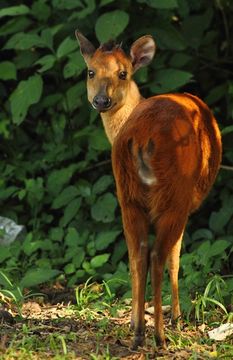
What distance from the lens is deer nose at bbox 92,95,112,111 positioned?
6.43m

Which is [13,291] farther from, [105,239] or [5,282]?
[105,239]

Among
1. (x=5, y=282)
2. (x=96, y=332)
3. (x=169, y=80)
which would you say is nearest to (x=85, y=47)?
(x=169, y=80)

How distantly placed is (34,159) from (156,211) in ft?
12.9

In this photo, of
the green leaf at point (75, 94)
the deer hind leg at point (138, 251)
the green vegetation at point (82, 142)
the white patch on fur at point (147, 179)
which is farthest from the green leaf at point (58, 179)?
the white patch on fur at point (147, 179)

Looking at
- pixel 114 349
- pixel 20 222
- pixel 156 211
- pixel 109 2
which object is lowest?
pixel 20 222

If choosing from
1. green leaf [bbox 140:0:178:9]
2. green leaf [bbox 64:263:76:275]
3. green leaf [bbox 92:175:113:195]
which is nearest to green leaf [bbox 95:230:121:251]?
green leaf [bbox 64:263:76:275]

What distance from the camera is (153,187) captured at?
5.06 meters

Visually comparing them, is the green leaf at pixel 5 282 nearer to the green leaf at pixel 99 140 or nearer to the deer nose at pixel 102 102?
the deer nose at pixel 102 102

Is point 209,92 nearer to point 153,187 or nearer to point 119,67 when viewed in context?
point 119,67

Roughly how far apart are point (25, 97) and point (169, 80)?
1203mm

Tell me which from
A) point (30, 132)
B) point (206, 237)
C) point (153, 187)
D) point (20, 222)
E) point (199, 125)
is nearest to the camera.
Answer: point (153, 187)

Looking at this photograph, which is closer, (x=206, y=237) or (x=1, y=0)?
(x=206, y=237)

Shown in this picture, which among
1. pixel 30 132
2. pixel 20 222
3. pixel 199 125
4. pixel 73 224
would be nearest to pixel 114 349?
pixel 199 125

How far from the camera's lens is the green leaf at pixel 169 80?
753 cm
